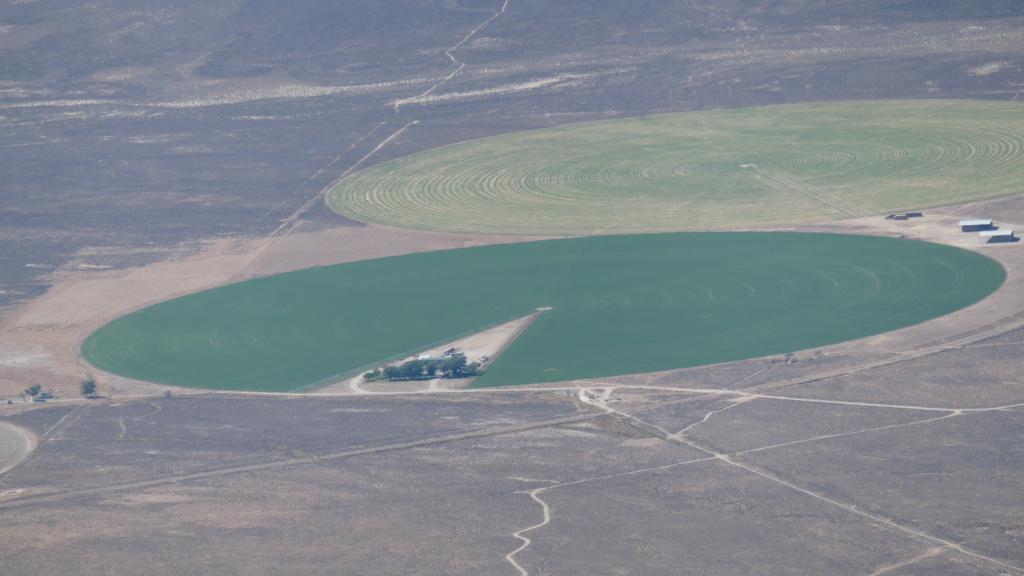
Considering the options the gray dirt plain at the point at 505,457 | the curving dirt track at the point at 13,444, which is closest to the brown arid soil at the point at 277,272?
the gray dirt plain at the point at 505,457

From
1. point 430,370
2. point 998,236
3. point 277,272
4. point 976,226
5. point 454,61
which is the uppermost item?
point 454,61

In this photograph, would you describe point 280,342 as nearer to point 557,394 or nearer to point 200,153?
point 557,394

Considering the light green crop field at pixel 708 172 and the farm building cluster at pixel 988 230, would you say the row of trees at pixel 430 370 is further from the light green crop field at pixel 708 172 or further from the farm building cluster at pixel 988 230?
the farm building cluster at pixel 988 230

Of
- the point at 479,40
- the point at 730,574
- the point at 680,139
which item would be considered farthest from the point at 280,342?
the point at 479,40

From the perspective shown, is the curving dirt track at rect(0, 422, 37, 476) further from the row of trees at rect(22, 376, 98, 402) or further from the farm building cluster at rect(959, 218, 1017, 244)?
the farm building cluster at rect(959, 218, 1017, 244)

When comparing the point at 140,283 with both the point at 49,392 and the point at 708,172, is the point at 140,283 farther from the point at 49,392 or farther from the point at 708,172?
the point at 708,172

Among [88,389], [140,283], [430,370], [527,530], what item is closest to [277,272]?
[140,283]
